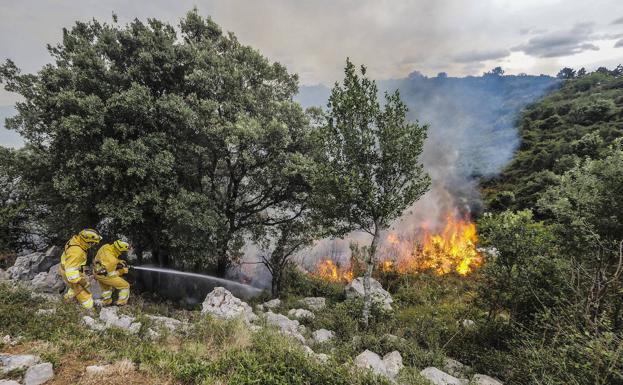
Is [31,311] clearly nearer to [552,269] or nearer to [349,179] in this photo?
[349,179]

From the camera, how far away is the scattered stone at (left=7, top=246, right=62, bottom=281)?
14.0 meters

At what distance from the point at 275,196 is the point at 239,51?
7.81m

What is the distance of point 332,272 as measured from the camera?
76.2 ft

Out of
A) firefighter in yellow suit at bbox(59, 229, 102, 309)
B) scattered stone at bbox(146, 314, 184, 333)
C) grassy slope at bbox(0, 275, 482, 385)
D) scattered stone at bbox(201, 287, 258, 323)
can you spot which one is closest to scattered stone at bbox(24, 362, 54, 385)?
grassy slope at bbox(0, 275, 482, 385)

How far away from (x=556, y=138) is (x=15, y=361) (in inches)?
2140

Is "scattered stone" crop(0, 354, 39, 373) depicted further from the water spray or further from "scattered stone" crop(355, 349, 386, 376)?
the water spray

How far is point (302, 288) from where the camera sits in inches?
697

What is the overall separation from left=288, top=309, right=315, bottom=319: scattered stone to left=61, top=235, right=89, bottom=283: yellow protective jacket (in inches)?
324

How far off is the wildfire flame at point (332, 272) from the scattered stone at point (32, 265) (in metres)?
15.9

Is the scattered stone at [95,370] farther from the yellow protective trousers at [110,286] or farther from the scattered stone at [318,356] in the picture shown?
the yellow protective trousers at [110,286]

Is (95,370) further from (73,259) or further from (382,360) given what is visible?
(382,360)

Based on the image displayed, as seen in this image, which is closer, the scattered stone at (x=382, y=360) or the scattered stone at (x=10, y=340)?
the scattered stone at (x=10, y=340)

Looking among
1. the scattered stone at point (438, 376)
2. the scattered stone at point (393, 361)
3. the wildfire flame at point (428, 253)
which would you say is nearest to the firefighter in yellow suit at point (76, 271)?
the scattered stone at point (393, 361)

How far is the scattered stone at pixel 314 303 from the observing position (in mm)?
14211
